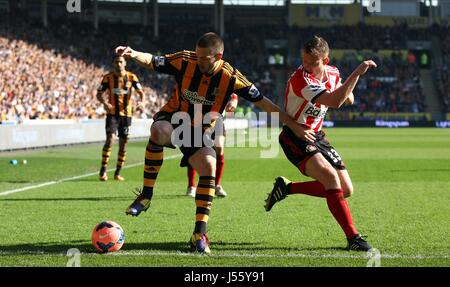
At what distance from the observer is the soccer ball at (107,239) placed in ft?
20.7

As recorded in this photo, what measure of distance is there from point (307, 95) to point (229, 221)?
2.37 m

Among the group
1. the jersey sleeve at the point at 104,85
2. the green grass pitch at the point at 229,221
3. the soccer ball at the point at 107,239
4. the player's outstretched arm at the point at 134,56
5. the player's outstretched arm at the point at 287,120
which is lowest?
the green grass pitch at the point at 229,221

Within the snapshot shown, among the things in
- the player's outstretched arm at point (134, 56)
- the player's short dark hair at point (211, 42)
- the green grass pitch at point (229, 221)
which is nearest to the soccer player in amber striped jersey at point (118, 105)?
the green grass pitch at point (229, 221)

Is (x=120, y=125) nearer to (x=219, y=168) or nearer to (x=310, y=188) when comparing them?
(x=219, y=168)

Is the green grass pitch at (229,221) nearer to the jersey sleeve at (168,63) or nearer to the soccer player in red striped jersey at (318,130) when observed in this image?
the soccer player in red striped jersey at (318,130)

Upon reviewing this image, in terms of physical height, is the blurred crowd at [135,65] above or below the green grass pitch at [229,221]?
above

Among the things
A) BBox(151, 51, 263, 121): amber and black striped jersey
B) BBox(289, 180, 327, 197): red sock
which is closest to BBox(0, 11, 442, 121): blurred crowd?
BBox(289, 180, 327, 197): red sock

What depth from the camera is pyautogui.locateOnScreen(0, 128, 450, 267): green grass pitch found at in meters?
6.15

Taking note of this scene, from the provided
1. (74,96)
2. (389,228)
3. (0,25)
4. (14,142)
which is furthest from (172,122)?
(0,25)

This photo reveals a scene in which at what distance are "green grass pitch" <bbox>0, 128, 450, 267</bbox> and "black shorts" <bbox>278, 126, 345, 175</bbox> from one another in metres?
0.78

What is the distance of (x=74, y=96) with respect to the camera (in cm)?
3659

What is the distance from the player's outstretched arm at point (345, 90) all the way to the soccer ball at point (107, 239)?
224 centimetres

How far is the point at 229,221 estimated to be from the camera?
28.2ft

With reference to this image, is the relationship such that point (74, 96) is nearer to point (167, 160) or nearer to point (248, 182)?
point (167, 160)
